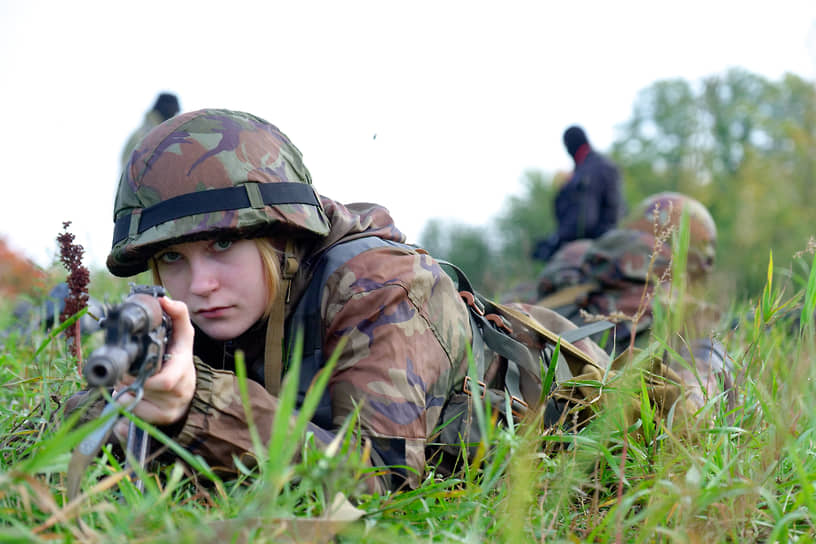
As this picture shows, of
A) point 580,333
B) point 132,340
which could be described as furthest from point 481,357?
point 132,340

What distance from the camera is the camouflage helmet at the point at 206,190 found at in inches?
77.9

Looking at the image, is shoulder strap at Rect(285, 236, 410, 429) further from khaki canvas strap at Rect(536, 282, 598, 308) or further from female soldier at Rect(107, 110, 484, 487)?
khaki canvas strap at Rect(536, 282, 598, 308)

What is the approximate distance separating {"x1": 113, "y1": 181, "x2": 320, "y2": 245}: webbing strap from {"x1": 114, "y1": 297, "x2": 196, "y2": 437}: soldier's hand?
50 cm

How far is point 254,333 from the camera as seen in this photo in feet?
7.23

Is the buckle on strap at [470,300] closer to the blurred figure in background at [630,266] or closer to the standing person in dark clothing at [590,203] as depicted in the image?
the blurred figure in background at [630,266]

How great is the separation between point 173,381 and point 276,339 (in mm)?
597

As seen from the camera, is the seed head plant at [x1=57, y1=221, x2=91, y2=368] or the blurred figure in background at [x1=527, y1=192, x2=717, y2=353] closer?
the seed head plant at [x1=57, y1=221, x2=91, y2=368]

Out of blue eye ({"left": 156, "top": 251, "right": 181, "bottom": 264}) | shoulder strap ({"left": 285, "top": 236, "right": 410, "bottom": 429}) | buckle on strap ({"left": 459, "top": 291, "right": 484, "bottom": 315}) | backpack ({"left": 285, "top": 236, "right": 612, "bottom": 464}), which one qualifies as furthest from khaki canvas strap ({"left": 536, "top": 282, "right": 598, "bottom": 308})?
blue eye ({"left": 156, "top": 251, "right": 181, "bottom": 264})

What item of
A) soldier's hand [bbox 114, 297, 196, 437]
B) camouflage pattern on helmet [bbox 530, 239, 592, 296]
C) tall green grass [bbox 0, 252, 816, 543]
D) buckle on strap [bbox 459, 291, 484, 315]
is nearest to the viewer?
tall green grass [bbox 0, 252, 816, 543]

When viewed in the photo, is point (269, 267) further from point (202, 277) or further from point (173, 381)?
point (173, 381)

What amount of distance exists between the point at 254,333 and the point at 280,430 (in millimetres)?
1181

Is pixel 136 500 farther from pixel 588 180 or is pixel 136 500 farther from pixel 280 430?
pixel 588 180

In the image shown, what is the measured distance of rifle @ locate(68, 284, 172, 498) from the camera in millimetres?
1233

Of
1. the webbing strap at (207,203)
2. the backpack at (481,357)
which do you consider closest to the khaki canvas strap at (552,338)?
the backpack at (481,357)
